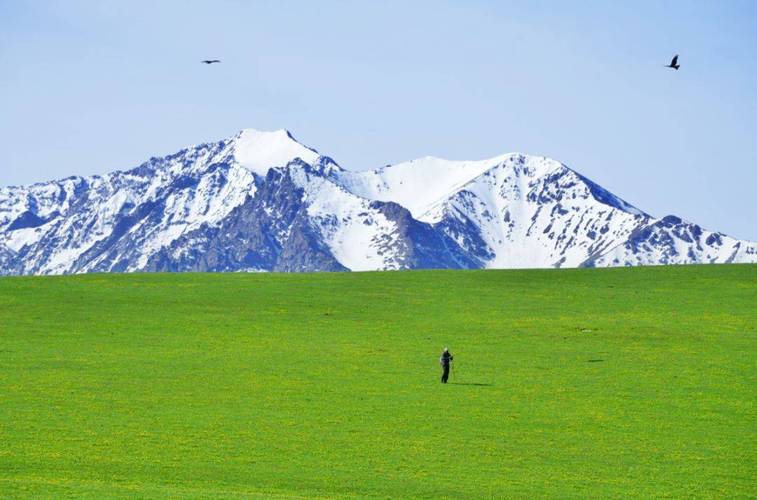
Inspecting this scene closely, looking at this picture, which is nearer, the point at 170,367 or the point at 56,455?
the point at 56,455

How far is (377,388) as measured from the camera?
5700 centimetres

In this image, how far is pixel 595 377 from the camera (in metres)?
61.1

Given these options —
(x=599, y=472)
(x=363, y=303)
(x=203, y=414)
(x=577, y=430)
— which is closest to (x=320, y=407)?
(x=203, y=414)

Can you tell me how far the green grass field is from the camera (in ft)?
129

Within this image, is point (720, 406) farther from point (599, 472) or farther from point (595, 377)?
point (599, 472)

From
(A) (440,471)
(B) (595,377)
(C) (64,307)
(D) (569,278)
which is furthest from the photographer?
(D) (569,278)

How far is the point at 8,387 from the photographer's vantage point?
5484 cm

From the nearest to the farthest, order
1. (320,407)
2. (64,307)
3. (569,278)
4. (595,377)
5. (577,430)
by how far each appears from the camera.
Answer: (577,430), (320,407), (595,377), (64,307), (569,278)

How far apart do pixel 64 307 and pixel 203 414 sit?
4067 centimetres

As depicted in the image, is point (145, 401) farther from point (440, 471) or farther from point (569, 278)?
point (569, 278)

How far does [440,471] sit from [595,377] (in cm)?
2296

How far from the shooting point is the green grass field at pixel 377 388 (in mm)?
39375

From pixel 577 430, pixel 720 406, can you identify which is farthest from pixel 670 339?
pixel 577 430

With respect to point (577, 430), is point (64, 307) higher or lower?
lower
